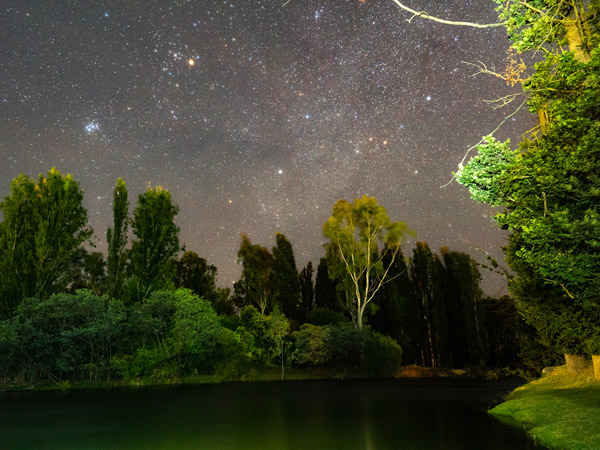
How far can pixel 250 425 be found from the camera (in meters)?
13.4

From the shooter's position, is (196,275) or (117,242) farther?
(196,275)

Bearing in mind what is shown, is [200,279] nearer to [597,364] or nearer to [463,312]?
[463,312]

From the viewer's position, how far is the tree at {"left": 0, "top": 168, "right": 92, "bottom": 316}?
3014cm

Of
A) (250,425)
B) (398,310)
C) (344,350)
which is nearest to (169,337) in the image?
(344,350)

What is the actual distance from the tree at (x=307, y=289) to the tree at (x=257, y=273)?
8.50 metres

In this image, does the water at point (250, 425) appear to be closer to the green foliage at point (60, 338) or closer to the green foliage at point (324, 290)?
the green foliage at point (60, 338)

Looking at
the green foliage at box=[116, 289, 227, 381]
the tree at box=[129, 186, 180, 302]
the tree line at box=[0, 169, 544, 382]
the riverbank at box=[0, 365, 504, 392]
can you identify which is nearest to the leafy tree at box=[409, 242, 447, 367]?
the tree line at box=[0, 169, 544, 382]

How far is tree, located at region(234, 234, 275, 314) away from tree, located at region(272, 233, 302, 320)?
99 centimetres

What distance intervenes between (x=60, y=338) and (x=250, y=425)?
21.0m

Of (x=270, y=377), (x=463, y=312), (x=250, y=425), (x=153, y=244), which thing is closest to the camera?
(x=250, y=425)

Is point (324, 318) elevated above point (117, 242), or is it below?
below

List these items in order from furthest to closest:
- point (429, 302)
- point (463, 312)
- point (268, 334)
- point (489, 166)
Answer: point (429, 302) → point (463, 312) → point (268, 334) → point (489, 166)

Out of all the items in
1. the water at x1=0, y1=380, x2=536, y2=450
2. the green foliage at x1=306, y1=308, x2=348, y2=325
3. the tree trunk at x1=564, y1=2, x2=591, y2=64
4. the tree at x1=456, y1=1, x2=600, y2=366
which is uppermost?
the tree trunk at x1=564, y1=2, x2=591, y2=64

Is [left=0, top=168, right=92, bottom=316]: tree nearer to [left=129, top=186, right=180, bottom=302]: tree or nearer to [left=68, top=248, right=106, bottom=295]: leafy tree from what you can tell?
[left=129, top=186, right=180, bottom=302]: tree
